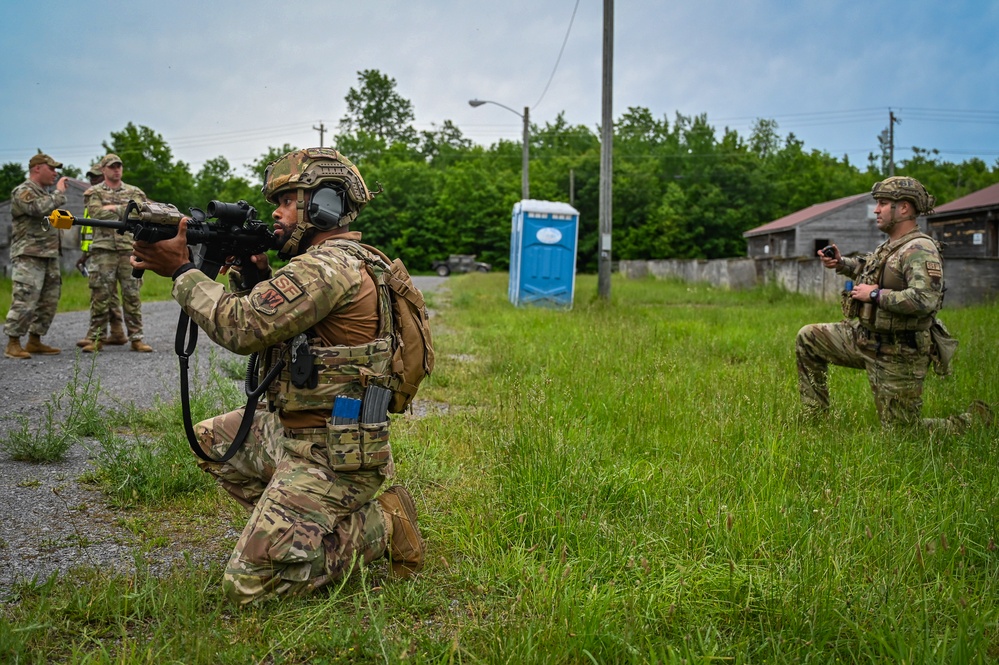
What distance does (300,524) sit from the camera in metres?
2.88

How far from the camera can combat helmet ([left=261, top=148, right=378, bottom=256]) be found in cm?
320

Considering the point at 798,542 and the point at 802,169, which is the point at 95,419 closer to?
the point at 798,542

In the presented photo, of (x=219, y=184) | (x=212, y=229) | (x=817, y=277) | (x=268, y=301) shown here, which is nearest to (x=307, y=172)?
(x=212, y=229)

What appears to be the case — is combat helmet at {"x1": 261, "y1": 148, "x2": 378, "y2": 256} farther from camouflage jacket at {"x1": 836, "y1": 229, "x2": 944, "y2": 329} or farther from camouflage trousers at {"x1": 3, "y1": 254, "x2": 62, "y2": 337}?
camouflage trousers at {"x1": 3, "y1": 254, "x2": 62, "y2": 337}

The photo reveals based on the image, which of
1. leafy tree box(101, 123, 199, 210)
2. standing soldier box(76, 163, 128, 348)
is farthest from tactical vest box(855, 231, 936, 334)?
leafy tree box(101, 123, 199, 210)

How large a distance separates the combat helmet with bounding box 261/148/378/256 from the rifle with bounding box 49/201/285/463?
137 millimetres

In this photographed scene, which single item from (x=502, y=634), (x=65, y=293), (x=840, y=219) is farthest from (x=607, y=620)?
(x=840, y=219)

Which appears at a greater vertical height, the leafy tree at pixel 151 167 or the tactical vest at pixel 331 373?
the leafy tree at pixel 151 167

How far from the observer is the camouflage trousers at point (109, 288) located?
8828 millimetres

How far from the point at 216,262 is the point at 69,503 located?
1.66 meters

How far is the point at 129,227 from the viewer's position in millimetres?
3066

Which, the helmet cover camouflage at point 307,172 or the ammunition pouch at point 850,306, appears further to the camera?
the ammunition pouch at point 850,306

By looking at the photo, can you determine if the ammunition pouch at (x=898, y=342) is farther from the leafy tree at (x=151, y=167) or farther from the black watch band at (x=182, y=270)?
the leafy tree at (x=151, y=167)

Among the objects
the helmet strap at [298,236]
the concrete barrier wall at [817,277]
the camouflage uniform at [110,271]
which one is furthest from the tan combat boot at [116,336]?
the concrete barrier wall at [817,277]
